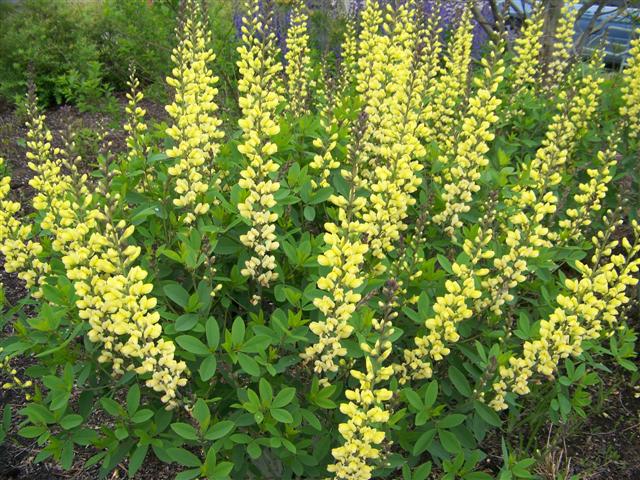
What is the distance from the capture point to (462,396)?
2.78m

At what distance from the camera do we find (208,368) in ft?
7.07

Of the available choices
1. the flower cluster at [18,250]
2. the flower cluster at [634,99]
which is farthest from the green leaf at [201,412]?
the flower cluster at [634,99]

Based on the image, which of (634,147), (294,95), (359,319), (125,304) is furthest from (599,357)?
(125,304)

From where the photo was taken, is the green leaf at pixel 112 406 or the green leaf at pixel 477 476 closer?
the green leaf at pixel 112 406

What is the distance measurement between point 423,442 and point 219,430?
2.85 feet

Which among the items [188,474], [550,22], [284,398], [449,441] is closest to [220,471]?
[188,474]

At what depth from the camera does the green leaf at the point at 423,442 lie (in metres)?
2.39

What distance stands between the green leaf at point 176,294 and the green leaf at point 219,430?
0.48 metres

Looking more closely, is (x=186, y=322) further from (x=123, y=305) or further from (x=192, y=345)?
(x=123, y=305)

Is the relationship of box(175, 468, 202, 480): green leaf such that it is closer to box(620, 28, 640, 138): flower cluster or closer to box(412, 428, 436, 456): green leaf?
box(412, 428, 436, 456): green leaf

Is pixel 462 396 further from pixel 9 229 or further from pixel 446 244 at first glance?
pixel 9 229

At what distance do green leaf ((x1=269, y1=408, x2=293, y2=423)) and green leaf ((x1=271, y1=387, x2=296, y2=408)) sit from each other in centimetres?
2

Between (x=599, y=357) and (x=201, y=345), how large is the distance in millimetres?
3127

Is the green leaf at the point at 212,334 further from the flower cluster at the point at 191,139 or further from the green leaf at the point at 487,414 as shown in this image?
the green leaf at the point at 487,414
